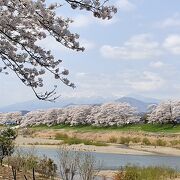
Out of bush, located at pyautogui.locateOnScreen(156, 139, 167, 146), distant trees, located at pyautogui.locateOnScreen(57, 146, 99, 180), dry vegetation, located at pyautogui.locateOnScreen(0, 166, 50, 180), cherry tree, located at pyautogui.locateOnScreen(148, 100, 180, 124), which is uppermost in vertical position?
cherry tree, located at pyautogui.locateOnScreen(148, 100, 180, 124)

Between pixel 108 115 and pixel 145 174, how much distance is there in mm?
68449

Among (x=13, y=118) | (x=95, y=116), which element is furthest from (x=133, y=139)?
(x=13, y=118)

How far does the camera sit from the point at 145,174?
23125 millimetres

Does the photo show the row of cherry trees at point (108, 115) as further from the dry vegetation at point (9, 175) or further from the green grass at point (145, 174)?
the dry vegetation at point (9, 175)

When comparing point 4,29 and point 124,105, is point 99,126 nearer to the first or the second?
point 124,105

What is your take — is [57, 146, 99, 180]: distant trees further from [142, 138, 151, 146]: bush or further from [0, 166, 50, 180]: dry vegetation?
[142, 138, 151, 146]: bush

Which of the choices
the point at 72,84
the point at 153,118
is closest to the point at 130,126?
the point at 153,118

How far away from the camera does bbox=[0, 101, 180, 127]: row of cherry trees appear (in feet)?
Answer: 266

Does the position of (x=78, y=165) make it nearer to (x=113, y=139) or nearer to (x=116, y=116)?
(x=113, y=139)

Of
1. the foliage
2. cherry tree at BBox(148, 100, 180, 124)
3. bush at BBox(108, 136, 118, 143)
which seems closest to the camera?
the foliage

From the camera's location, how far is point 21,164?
19.8 metres

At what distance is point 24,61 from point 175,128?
2679 inches

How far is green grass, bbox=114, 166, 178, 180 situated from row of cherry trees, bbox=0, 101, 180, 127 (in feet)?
179

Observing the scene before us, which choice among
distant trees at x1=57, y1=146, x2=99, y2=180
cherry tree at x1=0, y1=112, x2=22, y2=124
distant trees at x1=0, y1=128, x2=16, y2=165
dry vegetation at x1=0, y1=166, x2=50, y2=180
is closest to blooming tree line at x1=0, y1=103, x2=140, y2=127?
cherry tree at x1=0, y1=112, x2=22, y2=124
